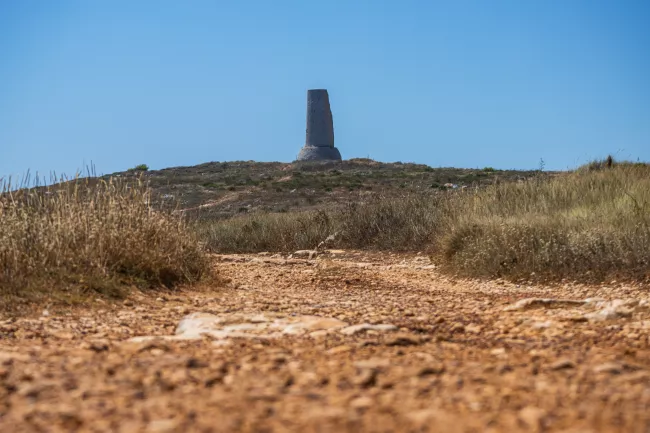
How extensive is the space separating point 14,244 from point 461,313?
149 inches

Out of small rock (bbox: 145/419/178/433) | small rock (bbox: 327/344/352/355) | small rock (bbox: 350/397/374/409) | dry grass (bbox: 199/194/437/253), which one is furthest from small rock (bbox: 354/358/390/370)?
dry grass (bbox: 199/194/437/253)

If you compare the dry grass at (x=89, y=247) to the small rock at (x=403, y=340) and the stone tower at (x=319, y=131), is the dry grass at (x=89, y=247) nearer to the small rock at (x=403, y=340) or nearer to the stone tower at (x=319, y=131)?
the small rock at (x=403, y=340)

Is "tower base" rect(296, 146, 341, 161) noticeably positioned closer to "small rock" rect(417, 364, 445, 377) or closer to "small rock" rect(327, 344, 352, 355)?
"small rock" rect(327, 344, 352, 355)

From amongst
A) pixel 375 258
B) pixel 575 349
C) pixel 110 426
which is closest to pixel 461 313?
pixel 575 349

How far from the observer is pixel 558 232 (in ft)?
29.9

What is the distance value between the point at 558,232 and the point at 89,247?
558 centimetres

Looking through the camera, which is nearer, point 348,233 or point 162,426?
point 162,426

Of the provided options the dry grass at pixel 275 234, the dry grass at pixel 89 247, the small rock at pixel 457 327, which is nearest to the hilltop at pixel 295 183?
the dry grass at pixel 275 234

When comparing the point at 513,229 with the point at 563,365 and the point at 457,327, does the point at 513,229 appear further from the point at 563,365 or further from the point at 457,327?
the point at 563,365

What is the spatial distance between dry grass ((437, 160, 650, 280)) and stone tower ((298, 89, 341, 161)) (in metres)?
34.2

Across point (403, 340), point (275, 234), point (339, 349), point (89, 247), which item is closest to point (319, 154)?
point (275, 234)

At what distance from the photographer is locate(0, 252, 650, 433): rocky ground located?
259cm

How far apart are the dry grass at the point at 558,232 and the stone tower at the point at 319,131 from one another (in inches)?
1345

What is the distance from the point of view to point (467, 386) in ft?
9.86
